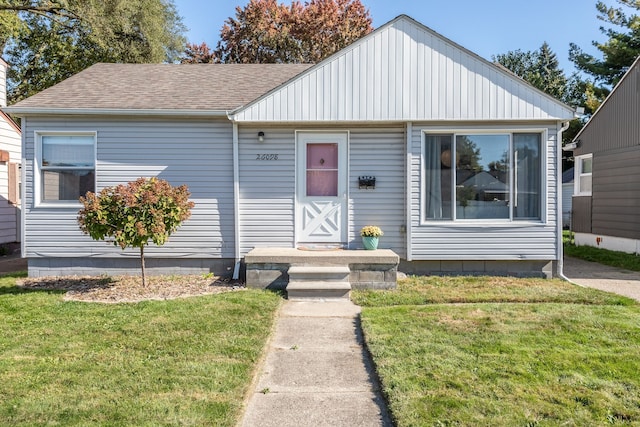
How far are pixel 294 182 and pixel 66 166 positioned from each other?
4.07m

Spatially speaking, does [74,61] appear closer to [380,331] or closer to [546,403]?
[380,331]

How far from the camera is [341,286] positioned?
639 centimetres

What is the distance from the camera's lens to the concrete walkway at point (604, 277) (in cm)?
712

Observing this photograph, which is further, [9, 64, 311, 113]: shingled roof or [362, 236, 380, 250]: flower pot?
[9, 64, 311, 113]: shingled roof

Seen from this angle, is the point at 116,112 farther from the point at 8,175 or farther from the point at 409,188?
the point at 8,175

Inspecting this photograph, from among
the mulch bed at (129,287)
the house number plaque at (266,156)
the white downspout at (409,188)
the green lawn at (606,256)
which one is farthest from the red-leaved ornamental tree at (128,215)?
the green lawn at (606,256)

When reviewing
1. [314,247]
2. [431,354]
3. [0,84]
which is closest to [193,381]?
[431,354]

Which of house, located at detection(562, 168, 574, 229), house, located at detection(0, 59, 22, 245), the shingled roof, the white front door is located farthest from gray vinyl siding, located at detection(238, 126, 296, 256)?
house, located at detection(562, 168, 574, 229)

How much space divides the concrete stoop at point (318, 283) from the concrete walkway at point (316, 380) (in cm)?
93

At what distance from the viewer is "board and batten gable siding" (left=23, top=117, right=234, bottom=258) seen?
7941 millimetres

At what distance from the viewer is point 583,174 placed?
13.7 m

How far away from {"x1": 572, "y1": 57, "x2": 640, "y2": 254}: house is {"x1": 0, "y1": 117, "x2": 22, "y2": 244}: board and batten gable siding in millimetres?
15853

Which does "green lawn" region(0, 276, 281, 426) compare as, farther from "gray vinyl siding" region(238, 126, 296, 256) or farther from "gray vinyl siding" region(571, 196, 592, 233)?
"gray vinyl siding" region(571, 196, 592, 233)

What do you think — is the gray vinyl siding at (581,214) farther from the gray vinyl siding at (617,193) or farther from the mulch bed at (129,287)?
the mulch bed at (129,287)
